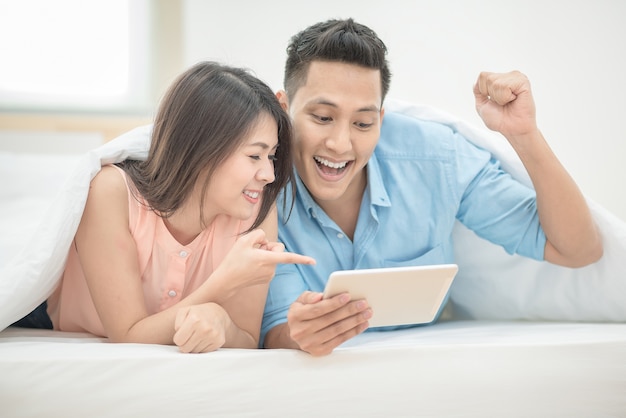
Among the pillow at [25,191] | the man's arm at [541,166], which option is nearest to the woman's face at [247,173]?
the man's arm at [541,166]

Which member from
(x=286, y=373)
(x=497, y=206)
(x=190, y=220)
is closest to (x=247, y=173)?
(x=190, y=220)

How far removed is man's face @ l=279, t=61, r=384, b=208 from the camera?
1470mm

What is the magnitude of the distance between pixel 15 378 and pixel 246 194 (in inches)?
21.7

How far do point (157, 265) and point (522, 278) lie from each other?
94cm

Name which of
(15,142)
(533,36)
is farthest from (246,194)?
(15,142)

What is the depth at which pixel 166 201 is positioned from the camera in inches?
53.2

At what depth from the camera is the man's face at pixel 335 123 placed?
147 centimetres

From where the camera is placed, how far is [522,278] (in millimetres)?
1721

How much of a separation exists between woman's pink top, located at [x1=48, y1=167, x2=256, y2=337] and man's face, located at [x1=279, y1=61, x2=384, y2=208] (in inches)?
8.0

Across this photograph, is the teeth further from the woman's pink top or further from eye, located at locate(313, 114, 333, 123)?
the woman's pink top

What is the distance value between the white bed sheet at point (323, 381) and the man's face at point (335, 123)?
51cm

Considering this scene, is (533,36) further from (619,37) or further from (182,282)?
(182,282)

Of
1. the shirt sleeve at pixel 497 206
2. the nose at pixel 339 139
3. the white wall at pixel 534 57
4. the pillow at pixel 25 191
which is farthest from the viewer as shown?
the white wall at pixel 534 57

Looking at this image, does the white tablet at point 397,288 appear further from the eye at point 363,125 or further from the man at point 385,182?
the eye at point 363,125
